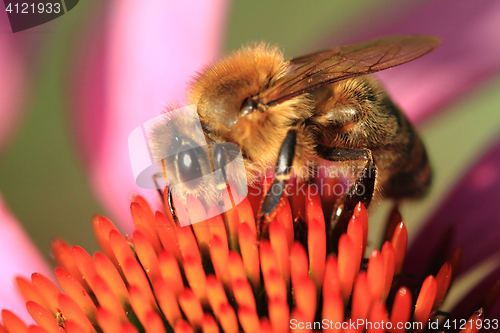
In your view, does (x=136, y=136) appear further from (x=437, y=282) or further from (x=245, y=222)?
(x=437, y=282)

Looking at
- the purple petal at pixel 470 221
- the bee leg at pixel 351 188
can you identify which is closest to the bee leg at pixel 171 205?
the bee leg at pixel 351 188

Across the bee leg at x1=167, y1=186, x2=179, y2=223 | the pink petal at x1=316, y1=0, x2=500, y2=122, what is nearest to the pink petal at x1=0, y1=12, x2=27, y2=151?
the bee leg at x1=167, y1=186, x2=179, y2=223

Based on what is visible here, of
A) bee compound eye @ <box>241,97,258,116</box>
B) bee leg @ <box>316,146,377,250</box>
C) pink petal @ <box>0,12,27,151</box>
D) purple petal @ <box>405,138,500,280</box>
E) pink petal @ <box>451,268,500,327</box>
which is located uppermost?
pink petal @ <box>0,12,27,151</box>

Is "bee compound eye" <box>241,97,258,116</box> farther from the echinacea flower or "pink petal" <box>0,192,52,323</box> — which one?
"pink petal" <box>0,192,52,323</box>

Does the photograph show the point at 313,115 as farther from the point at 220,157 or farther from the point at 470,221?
the point at 470,221

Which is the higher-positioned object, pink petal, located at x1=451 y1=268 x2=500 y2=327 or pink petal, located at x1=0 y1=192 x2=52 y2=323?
pink petal, located at x1=0 y1=192 x2=52 y2=323

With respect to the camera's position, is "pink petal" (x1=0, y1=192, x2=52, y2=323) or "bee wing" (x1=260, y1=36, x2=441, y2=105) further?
"pink petal" (x1=0, y1=192, x2=52, y2=323)

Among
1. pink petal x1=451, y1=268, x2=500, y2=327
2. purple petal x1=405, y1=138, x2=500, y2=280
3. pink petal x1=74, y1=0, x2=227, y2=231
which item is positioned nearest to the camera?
pink petal x1=451, y1=268, x2=500, y2=327
